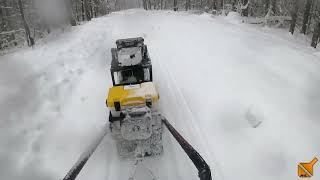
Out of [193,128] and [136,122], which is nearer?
[136,122]

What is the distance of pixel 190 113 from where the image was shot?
838 centimetres

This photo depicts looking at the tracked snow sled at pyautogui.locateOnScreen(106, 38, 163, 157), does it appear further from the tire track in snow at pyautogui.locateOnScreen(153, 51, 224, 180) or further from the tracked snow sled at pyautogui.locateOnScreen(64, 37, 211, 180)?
the tire track in snow at pyautogui.locateOnScreen(153, 51, 224, 180)

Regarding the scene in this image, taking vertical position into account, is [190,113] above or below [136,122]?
below

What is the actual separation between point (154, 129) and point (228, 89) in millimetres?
3802

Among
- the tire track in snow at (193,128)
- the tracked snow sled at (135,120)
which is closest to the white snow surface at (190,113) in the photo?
the tire track in snow at (193,128)

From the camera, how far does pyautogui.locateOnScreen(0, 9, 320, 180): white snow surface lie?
606 cm

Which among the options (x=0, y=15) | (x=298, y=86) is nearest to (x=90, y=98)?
(x=298, y=86)

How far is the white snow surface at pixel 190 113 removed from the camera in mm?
6059

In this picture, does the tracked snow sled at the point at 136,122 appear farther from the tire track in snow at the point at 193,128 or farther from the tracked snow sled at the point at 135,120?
Answer: the tire track in snow at the point at 193,128

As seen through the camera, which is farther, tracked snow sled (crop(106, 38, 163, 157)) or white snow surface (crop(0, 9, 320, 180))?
white snow surface (crop(0, 9, 320, 180))

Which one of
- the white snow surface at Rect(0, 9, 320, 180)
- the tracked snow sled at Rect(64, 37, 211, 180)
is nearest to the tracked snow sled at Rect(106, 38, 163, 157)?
the tracked snow sled at Rect(64, 37, 211, 180)

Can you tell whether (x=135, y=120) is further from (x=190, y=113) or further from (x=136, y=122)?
(x=190, y=113)

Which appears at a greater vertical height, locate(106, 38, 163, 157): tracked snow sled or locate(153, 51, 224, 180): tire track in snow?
locate(106, 38, 163, 157): tracked snow sled

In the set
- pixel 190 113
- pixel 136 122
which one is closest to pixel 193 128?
pixel 190 113
